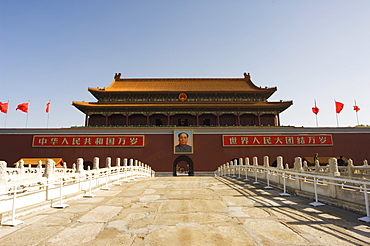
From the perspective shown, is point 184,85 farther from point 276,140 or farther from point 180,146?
point 276,140

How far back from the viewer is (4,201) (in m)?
5.61

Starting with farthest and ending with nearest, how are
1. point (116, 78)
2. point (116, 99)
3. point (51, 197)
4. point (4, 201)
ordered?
point (116, 78) → point (116, 99) → point (51, 197) → point (4, 201)

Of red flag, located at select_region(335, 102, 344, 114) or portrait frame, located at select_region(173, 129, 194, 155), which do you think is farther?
red flag, located at select_region(335, 102, 344, 114)

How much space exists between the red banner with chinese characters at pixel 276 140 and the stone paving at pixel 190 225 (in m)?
19.9

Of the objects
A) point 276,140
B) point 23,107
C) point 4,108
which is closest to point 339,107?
point 276,140

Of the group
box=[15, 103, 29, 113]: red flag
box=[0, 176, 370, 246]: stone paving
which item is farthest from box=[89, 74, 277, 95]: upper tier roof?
box=[0, 176, 370, 246]: stone paving

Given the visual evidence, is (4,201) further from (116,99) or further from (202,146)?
(116,99)

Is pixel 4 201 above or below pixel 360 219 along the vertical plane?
above

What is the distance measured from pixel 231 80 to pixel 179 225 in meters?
34.1

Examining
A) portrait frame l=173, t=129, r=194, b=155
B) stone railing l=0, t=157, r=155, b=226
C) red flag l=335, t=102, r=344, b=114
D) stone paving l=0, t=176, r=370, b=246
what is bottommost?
stone paving l=0, t=176, r=370, b=246

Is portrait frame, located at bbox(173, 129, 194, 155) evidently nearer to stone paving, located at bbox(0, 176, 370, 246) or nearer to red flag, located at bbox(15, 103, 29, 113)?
red flag, located at bbox(15, 103, 29, 113)

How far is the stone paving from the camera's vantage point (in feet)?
14.1

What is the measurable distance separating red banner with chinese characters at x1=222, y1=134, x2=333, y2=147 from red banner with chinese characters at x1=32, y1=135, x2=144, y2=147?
9948mm

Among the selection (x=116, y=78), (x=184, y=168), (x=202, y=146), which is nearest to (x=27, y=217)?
(x=202, y=146)
